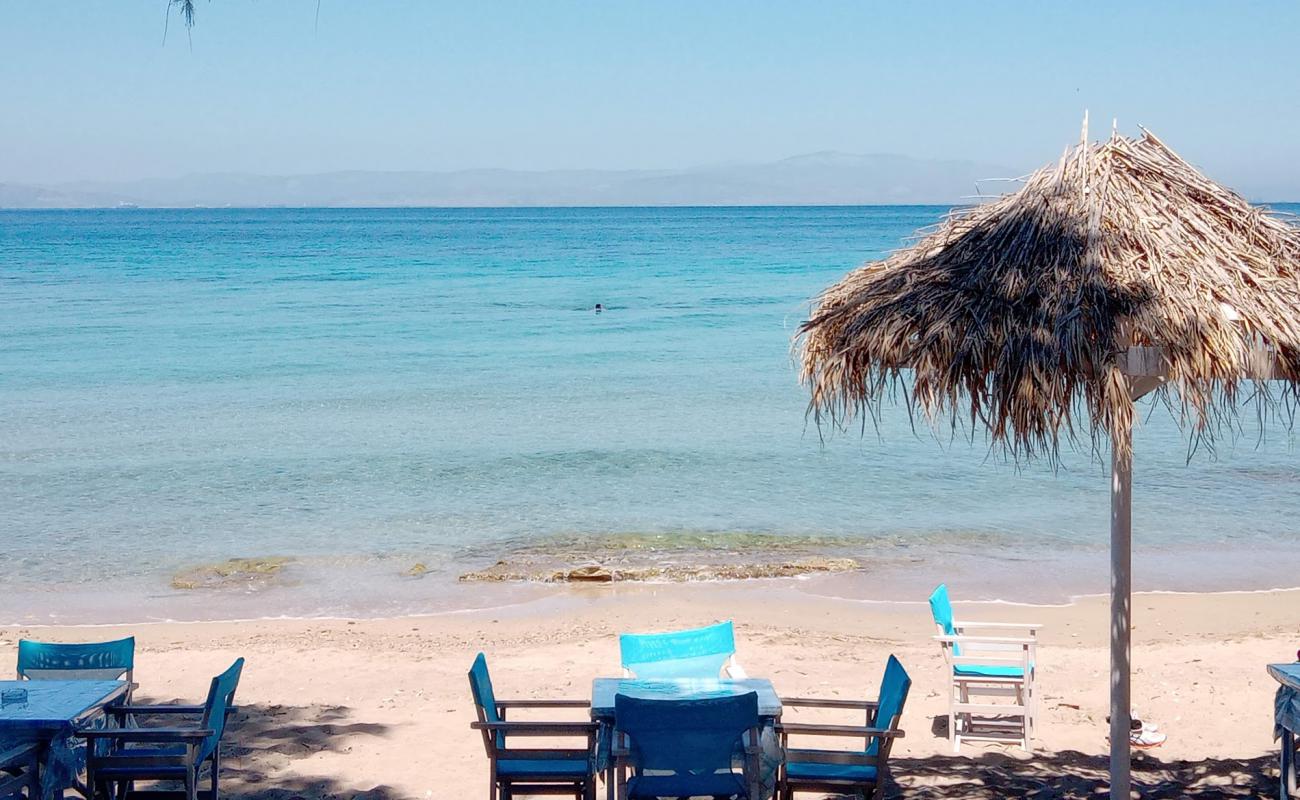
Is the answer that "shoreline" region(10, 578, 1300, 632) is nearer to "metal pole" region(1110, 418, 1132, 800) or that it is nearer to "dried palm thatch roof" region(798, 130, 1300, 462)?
"metal pole" region(1110, 418, 1132, 800)

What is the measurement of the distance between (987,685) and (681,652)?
1.68m

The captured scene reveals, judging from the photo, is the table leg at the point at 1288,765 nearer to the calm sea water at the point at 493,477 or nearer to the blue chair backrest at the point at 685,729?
the blue chair backrest at the point at 685,729

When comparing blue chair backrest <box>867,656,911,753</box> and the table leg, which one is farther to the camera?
the table leg

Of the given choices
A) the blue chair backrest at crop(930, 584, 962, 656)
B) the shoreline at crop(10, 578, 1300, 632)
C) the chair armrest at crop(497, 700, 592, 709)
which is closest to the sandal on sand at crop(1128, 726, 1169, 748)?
the blue chair backrest at crop(930, 584, 962, 656)

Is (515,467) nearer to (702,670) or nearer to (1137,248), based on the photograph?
(702,670)

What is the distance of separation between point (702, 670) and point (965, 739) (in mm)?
1507

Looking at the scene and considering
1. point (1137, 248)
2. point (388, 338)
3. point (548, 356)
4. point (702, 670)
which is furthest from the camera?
point (388, 338)

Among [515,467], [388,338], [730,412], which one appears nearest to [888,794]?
[515,467]

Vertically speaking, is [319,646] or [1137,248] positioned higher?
[1137,248]

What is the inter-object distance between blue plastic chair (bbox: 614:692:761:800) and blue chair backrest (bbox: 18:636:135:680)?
8.25ft

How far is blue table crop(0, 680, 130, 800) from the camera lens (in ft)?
14.7

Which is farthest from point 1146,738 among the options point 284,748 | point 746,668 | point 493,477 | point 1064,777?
point 493,477

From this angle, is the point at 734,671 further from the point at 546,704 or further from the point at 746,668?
the point at 746,668

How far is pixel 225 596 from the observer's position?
1002 cm
